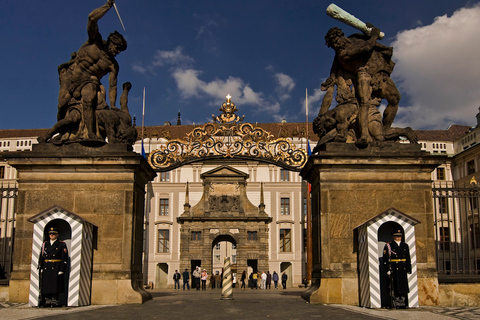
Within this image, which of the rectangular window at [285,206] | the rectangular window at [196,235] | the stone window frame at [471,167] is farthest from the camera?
the rectangular window at [285,206]

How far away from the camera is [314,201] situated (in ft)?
42.7

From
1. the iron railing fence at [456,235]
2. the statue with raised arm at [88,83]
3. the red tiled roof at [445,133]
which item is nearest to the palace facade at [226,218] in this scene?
the red tiled roof at [445,133]

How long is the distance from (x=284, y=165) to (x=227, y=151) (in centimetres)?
148

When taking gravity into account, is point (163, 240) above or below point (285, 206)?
below

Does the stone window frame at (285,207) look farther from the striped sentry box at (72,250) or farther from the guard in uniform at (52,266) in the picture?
the guard in uniform at (52,266)

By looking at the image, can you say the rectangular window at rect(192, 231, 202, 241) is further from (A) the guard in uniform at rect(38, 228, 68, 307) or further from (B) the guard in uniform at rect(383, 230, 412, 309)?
(B) the guard in uniform at rect(383, 230, 412, 309)

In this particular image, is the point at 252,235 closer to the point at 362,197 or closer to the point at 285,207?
the point at 285,207

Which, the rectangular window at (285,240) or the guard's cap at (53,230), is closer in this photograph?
the guard's cap at (53,230)

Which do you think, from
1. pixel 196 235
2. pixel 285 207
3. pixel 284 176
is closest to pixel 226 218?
pixel 196 235

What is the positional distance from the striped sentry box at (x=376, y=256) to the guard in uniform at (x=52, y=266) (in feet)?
19.9

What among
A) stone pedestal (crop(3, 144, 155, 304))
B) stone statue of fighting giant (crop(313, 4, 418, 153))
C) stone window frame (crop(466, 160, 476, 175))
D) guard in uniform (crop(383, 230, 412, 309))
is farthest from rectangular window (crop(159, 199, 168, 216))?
guard in uniform (crop(383, 230, 412, 309))

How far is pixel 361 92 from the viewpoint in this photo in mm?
12469

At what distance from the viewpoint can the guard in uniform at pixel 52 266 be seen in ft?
35.6

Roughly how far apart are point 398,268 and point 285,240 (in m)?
37.9
